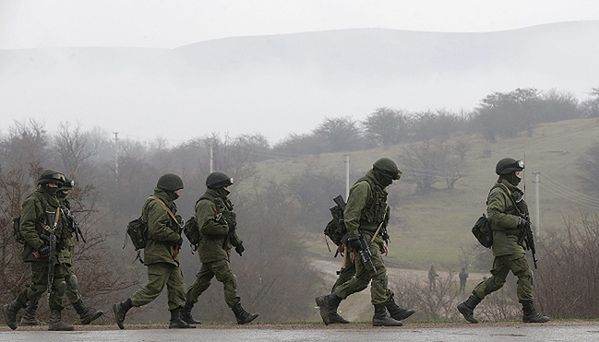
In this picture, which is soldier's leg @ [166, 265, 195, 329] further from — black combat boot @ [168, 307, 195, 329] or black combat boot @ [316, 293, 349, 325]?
black combat boot @ [316, 293, 349, 325]

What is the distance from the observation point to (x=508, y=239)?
12.7 metres

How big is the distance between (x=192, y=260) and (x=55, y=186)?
3529 centimetres

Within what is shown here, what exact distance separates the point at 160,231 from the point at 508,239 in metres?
3.86

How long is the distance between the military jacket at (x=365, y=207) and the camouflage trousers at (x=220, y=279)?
66.0 inches

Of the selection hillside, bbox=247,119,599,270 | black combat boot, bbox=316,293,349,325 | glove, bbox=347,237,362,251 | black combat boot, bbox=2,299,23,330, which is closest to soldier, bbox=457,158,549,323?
black combat boot, bbox=316,293,349,325

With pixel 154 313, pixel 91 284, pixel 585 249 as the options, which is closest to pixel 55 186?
pixel 91 284

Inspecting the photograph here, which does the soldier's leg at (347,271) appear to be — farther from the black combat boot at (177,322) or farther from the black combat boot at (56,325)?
the black combat boot at (56,325)

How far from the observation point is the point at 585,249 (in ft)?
79.8

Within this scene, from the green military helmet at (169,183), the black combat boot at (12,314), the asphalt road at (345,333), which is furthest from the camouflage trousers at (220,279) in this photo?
the black combat boot at (12,314)

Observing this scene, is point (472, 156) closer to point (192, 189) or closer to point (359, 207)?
point (192, 189)

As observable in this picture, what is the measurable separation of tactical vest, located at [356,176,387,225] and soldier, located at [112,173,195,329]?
211 centimetres

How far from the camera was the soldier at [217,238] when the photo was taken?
1301 centimetres

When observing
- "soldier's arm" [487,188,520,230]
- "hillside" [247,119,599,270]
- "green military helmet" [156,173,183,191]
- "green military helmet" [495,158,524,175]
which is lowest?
"hillside" [247,119,599,270]

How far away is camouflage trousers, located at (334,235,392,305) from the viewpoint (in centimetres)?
1230
